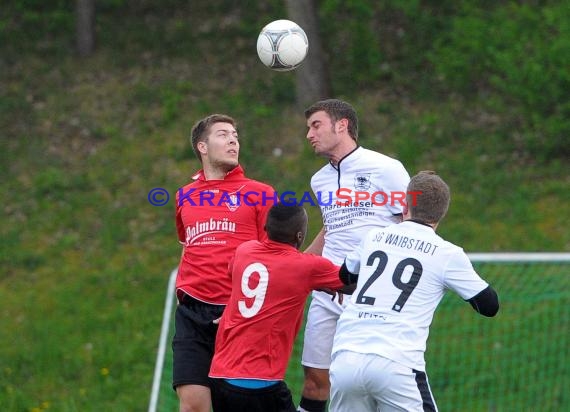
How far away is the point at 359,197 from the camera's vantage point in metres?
6.28

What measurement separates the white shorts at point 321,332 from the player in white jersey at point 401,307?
1.12m

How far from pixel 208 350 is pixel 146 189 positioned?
23.4 ft

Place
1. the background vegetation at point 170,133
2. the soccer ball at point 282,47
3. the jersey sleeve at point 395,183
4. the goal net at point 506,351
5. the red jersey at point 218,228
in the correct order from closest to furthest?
the red jersey at point 218,228 → the jersey sleeve at point 395,183 → the soccer ball at point 282,47 → the goal net at point 506,351 → the background vegetation at point 170,133

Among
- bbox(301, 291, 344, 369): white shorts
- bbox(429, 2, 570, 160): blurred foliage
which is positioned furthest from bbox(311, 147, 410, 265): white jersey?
bbox(429, 2, 570, 160): blurred foliage

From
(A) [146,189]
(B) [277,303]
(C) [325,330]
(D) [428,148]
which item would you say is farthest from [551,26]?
(B) [277,303]

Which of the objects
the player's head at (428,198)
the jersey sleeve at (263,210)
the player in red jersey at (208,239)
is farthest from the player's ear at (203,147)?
the player's head at (428,198)

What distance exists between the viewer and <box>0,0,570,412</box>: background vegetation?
34.8 ft

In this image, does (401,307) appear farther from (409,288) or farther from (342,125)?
(342,125)

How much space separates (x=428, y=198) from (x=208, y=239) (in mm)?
1548

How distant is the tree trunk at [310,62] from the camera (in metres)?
13.5

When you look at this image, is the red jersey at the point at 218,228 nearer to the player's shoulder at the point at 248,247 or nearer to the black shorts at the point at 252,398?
the player's shoulder at the point at 248,247

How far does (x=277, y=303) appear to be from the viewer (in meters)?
5.41

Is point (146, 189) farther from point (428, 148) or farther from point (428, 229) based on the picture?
point (428, 229)

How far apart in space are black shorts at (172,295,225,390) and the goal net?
241 cm
